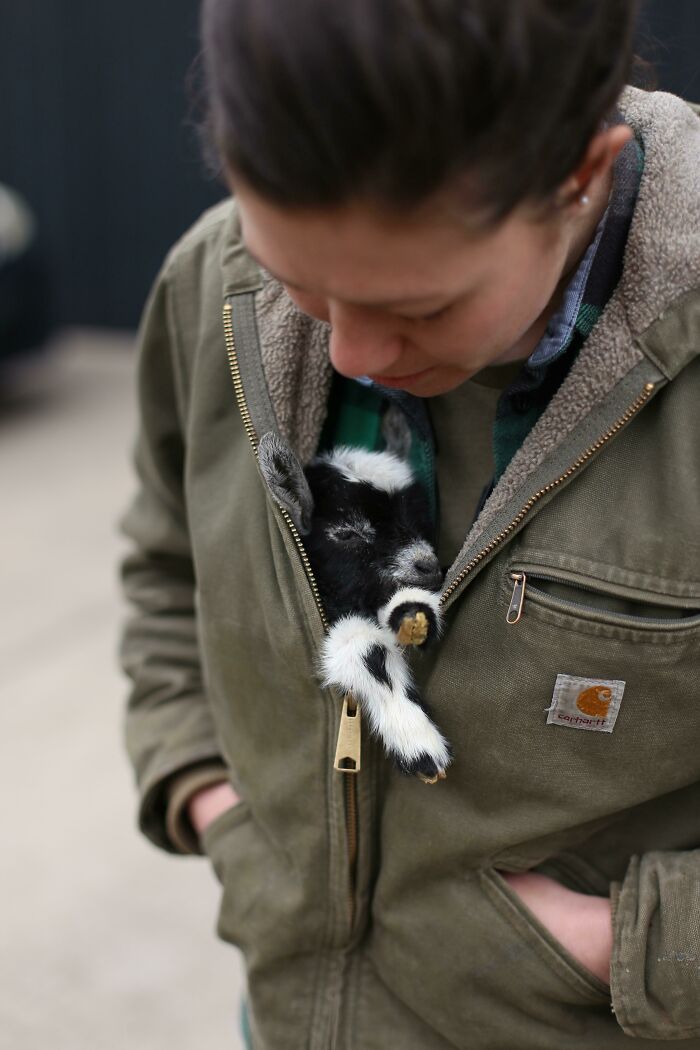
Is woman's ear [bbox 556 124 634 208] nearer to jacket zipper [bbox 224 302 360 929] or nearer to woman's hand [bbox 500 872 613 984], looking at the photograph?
jacket zipper [bbox 224 302 360 929]

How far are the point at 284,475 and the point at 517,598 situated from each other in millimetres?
298

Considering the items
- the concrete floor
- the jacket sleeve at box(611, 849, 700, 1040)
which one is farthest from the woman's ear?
the concrete floor

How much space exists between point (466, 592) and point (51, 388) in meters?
6.55

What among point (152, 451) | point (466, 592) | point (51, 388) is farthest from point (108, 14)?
point (466, 592)

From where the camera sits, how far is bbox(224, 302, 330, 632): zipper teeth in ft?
4.27

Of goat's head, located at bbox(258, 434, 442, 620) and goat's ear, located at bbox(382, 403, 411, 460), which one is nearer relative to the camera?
goat's head, located at bbox(258, 434, 442, 620)

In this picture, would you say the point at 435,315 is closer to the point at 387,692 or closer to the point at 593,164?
the point at 593,164

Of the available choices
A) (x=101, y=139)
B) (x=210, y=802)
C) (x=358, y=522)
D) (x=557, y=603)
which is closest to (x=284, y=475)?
(x=358, y=522)

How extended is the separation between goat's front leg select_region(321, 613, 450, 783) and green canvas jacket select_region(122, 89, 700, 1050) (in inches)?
1.3

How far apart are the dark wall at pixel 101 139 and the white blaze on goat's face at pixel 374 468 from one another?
6827mm

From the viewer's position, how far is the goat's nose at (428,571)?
50.5 inches

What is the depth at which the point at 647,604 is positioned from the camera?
120cm

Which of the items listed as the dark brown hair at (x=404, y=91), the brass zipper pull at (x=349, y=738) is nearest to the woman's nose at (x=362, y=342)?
the dark brown hair at (x=404, y=91)

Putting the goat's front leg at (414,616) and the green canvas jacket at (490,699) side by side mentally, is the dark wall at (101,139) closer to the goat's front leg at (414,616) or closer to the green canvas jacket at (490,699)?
the green canvas jacket at (490,699)
